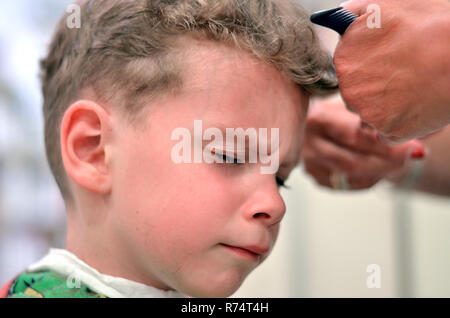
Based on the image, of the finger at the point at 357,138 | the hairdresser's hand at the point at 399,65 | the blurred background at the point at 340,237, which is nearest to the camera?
the hairdresser's hand at the point at 399,65

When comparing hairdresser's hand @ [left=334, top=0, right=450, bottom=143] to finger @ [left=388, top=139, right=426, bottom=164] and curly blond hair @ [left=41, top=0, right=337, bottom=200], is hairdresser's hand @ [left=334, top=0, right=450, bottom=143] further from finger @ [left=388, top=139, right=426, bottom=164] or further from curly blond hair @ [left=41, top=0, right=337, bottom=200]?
finger @ [left=388, top=139, right=426, bottom=164]

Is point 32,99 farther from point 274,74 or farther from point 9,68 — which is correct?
point 274,74

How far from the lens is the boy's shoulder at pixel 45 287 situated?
612 millimetres

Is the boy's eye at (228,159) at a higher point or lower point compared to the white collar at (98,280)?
higher

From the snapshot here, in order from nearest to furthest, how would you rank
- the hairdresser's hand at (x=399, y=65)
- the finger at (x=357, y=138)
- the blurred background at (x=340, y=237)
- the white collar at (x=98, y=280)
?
the hairdresser's hand at (x=399, y=65)
the white collar at (x=98, y=280)
the finger at (x=357, y=138)
the blurred background at (x=340, y=237)

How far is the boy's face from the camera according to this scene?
1.89 feet

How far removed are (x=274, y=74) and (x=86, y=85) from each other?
0.23 metres

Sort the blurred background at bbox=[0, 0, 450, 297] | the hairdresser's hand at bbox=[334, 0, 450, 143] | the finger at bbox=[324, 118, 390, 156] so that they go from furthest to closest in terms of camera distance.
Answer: the blurred background at bbox=[0, 0, 450, 297], the finger at bbox=[324, 118, 390, 156], the hairdresser's hand at bbox=[334, 0, 450, 143]

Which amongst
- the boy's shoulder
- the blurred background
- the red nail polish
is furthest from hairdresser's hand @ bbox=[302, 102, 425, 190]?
the boy's shoulder

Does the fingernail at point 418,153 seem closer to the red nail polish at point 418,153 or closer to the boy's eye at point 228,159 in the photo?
the red nail polish at point 418,153

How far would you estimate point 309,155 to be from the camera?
989mm

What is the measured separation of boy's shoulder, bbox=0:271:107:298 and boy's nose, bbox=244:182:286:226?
0.70 feet

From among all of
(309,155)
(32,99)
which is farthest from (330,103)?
(32,99)

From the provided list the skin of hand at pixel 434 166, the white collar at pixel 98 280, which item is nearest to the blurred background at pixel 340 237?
the skin of hand at pixel 434 166
